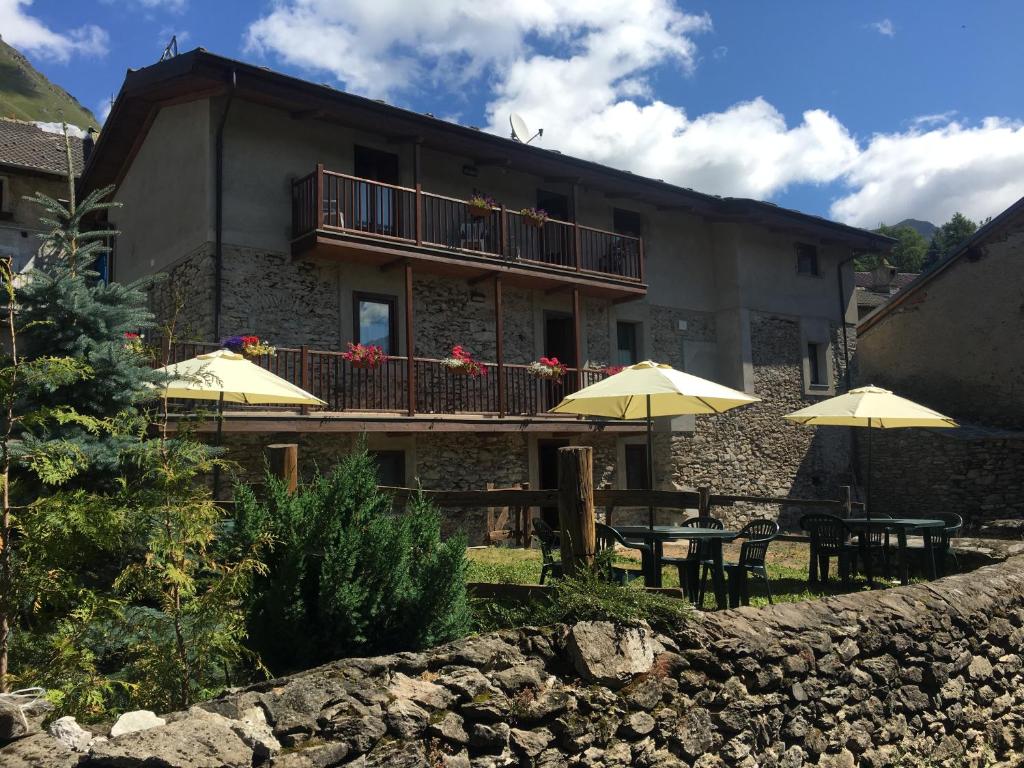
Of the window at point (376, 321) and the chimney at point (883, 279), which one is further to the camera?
the chimney at point (883, 279)

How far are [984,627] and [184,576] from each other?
583 centimetres

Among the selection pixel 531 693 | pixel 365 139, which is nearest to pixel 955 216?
pixel 365 139

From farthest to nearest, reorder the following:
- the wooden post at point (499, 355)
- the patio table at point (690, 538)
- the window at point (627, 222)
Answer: the window at point (627, 222) → the wooden post at point (499, 355) → the patio table at point (690, 538)

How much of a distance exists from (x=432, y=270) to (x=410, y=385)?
2.49 metres

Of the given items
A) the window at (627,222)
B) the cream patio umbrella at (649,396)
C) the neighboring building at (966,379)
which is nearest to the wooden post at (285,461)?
the cream patio umbrella at (649,396)

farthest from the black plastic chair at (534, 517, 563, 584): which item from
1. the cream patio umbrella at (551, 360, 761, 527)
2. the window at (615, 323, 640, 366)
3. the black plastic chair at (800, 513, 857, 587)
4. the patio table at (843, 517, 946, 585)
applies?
the window at (615, 323, 640, 366)

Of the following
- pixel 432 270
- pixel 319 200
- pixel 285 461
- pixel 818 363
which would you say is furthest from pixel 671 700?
pixel 818 363

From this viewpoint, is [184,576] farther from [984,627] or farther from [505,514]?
[505,514]

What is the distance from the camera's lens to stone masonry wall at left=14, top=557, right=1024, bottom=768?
2.97 metres

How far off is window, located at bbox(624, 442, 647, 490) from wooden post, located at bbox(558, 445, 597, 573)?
42.5ft

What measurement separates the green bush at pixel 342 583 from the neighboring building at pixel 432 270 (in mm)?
6279

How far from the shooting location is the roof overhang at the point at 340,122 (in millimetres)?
12305

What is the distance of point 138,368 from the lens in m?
6.36

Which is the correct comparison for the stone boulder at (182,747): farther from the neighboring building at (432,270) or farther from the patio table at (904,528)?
the neighboring building at (432,270)
